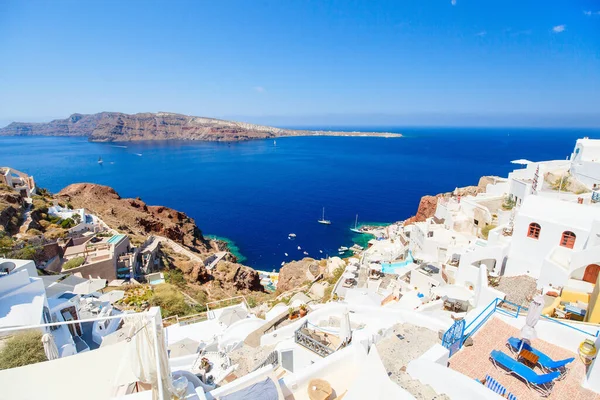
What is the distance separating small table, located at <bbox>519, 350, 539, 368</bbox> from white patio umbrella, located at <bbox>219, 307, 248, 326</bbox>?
1140cm

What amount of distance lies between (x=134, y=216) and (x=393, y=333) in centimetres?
3637

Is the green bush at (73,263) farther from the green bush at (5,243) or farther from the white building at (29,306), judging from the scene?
the white building at (29,306)

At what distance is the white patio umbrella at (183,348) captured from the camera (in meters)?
11.2

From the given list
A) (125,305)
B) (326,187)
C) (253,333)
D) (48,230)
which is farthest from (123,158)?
(253,333)

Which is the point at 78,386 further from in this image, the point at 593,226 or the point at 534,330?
the point at 593,226

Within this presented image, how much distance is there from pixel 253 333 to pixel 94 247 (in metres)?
18.6

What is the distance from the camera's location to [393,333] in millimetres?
9367

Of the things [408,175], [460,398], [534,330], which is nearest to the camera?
[460,398]

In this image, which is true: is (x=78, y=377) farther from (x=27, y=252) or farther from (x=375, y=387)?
(x=27, y=252)

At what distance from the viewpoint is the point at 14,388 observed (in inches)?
180

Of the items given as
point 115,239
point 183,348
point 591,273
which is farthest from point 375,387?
point 115,239

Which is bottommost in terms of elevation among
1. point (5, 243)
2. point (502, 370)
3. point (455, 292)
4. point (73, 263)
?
point (73, 263)

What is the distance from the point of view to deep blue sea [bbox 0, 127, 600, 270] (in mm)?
52156

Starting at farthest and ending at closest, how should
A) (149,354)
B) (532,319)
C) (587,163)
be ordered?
1. (587,163)
2. (532,319)
3. (149,354)
